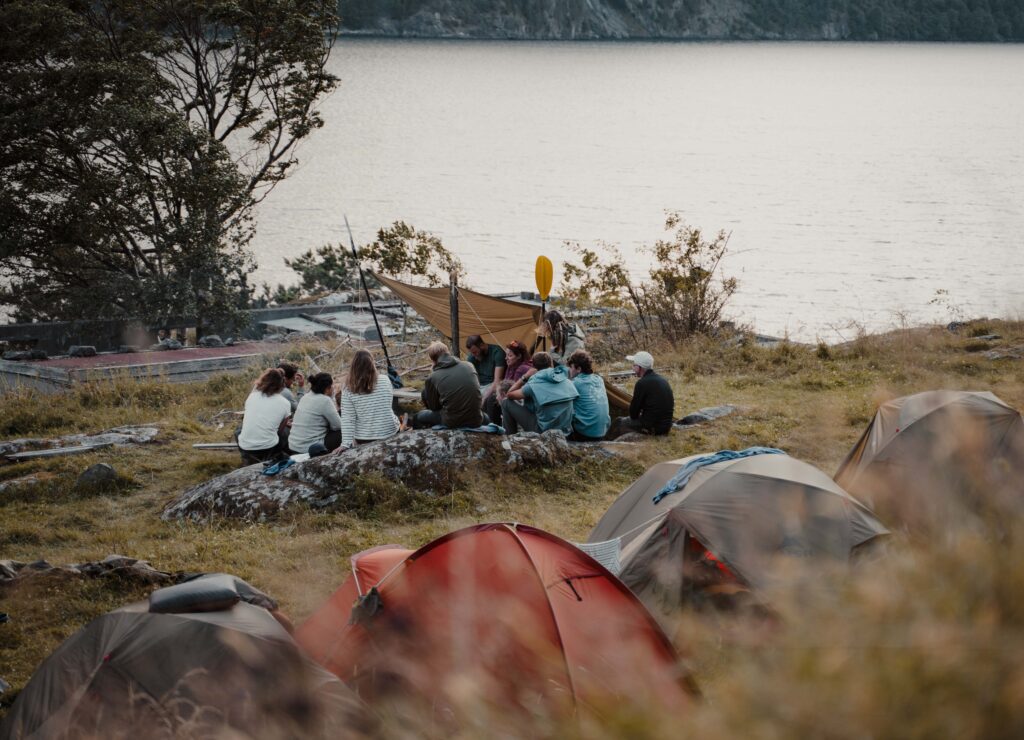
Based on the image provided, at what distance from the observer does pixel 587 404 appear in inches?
384

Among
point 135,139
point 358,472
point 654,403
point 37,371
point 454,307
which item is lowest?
point 37,371

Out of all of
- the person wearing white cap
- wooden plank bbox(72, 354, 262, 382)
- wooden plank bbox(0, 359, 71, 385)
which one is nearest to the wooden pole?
the person wearing white cap

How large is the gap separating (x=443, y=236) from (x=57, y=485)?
45.5 m

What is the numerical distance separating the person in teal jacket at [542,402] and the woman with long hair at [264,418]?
2.36 metres

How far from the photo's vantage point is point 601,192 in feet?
225

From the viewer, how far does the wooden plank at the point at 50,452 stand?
1008 centimetres

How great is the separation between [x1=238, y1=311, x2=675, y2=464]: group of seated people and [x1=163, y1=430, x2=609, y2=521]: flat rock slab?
0.40 m

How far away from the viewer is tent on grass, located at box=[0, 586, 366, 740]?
11.9 ft

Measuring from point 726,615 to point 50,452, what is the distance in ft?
29.2

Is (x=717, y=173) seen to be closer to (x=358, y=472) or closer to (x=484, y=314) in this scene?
(x=484, y=314)

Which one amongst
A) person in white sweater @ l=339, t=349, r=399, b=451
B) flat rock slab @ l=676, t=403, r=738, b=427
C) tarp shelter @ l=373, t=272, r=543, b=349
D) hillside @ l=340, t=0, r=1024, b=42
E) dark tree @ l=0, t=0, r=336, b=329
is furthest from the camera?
hillside @ l=340, t=0, r=1024, b=42

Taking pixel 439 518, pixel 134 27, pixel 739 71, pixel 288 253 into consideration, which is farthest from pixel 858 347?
pixel 739 71

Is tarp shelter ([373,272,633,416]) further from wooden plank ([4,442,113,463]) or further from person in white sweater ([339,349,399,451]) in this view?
wooden plank ([4,442,113,463])

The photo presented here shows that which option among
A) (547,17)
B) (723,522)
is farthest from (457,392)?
(547,17)
